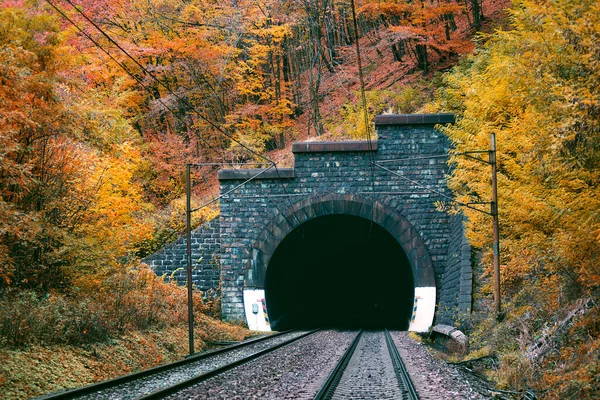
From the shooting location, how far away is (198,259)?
909 inches

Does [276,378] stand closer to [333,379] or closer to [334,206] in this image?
[333,379]

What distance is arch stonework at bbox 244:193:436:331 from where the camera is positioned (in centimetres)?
2136

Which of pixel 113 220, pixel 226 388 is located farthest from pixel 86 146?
pixel 226 388

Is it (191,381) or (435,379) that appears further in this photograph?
(435,379)

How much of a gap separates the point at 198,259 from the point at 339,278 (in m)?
12.9

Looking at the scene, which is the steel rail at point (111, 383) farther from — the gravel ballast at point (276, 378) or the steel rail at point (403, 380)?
the steel rail at point (403, 380)

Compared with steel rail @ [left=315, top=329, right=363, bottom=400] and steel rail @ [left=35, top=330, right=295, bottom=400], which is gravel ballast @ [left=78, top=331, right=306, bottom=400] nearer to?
steel rail @ [left=35, top=330, right=295, bottom=400]

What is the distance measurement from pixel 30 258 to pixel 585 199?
10.5 meters

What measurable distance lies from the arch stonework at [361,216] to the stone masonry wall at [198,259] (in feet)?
4.59

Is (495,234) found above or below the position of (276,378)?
above

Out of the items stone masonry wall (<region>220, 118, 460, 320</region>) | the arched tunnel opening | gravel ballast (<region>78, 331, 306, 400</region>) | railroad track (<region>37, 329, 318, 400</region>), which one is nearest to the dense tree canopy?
railroad track (<region>37, 329, 318, 400</region>)

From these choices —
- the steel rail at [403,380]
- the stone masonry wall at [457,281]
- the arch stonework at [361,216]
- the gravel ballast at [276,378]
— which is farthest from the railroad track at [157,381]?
the arch stonework at [361,216]

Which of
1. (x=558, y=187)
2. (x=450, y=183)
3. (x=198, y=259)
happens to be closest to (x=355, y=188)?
(x=450, y=183)

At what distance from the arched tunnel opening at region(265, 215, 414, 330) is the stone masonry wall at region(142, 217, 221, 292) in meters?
2.01
